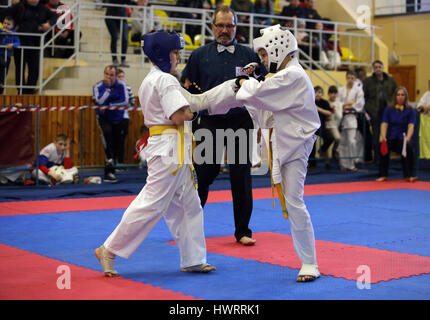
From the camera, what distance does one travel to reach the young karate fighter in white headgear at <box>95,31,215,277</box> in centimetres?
434

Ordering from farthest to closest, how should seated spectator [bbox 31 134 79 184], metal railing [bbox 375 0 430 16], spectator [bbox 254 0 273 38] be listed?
metal railing [bbox 375 0 430 16] → spectator [bbox 254 0 273 38] → seated spectator [bbox 31 134 79 184]

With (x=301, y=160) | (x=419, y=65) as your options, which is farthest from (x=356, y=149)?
(x=301, y=160)

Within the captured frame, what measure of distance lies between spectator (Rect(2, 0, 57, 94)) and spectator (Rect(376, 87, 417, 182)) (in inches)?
239

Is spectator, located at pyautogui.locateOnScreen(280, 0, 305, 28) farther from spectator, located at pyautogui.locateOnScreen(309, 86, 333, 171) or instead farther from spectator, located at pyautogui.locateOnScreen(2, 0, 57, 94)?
spectator, located at pyautogui.locateOnScreen(2, 0, 57, 94)

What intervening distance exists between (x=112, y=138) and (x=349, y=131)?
4.67m

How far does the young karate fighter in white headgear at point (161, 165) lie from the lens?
4344mm

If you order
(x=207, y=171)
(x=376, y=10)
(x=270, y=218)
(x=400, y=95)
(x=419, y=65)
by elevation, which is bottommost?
(x=270, y=218)

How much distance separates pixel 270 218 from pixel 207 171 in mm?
1696

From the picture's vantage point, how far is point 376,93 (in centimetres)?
1310

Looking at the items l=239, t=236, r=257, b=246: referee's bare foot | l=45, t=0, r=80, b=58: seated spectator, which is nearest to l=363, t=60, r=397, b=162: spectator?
l=45, t=0, r=80, b=58: seated spectator

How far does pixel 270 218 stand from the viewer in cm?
717

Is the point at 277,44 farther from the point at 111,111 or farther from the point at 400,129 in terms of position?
the point at 400,129

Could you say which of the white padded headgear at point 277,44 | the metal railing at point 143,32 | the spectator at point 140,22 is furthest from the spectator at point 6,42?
the white padded headgear at point 277,44
